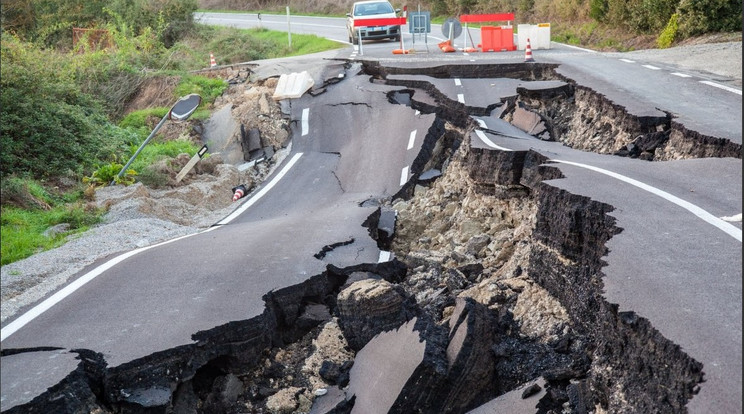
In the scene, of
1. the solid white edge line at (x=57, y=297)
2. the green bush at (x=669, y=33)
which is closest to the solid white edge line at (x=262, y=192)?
the solid white edge line at (x=57, y=297)

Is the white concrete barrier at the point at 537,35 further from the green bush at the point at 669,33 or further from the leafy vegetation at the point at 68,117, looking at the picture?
the leafy vegetation at the point at 68,117

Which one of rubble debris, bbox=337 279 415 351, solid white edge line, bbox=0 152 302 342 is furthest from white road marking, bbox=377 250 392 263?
solid white edge line, bbox=0 152 302 342

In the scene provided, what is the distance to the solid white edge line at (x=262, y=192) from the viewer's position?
12360 millimetres

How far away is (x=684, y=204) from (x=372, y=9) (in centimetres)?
2385

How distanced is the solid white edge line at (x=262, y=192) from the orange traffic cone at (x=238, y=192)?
0.40 m

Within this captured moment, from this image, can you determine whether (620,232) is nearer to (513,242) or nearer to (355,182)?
(513,242)

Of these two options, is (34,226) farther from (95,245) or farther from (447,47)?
(447,47)

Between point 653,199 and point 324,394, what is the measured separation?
4.16 m

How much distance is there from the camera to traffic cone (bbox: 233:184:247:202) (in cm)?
1412

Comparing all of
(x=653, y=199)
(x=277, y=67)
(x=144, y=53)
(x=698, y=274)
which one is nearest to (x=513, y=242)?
(x=653, y=199)

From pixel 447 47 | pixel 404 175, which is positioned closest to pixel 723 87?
pixel 404 175

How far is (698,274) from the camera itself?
19.3 feet

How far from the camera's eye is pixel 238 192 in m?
14.2

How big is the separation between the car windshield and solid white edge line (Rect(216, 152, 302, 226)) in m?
15.0
